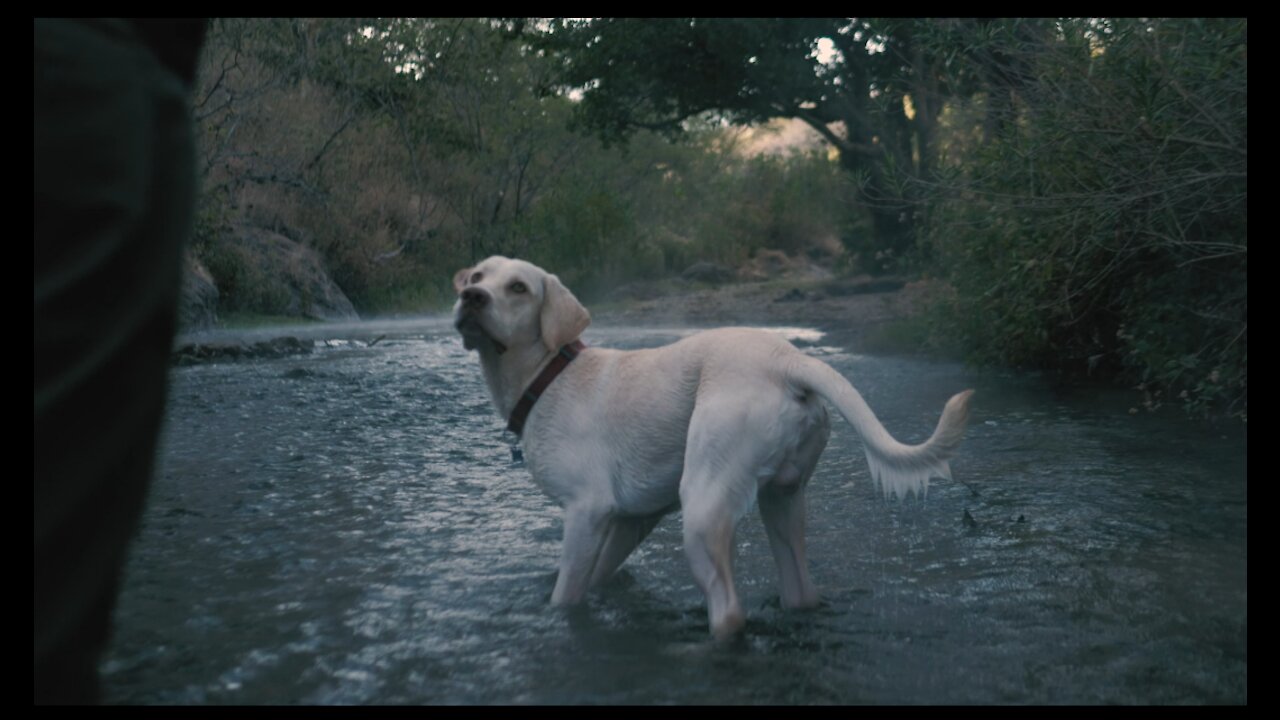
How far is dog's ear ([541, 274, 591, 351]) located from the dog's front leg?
2.67ft

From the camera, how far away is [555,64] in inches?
890

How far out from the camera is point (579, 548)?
14.0 feet

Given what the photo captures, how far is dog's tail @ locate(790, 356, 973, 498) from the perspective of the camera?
3.72m

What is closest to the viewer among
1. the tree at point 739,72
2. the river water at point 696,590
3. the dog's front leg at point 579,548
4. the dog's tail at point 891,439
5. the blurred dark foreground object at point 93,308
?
the blurred dark foreground object at point 93,308

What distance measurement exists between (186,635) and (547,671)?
5.13 feet

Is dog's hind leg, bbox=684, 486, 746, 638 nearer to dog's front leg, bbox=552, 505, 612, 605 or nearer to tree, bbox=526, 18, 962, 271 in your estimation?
dog's front leg, bbox=552, 505, 612, 605

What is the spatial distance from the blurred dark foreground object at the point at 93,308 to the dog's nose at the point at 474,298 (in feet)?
11.2

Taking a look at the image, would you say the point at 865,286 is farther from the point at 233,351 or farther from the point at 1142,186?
the point at 1142,186

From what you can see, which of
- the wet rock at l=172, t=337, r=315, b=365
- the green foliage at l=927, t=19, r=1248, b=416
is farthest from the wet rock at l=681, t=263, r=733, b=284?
the green foliage at l=927, t=19, r=1248, b=416

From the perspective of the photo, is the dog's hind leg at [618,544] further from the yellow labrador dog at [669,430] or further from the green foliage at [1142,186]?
the green foliage at [1142,186]

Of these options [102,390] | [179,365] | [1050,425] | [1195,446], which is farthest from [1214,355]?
[179,365]

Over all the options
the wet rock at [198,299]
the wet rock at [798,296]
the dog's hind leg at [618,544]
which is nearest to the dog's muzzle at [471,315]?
the dog's hind leg at [618,544]

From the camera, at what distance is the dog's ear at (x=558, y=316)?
4594 millimetres

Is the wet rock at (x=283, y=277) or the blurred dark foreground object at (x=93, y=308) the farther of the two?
the wet rock at (x=283, y=277)
